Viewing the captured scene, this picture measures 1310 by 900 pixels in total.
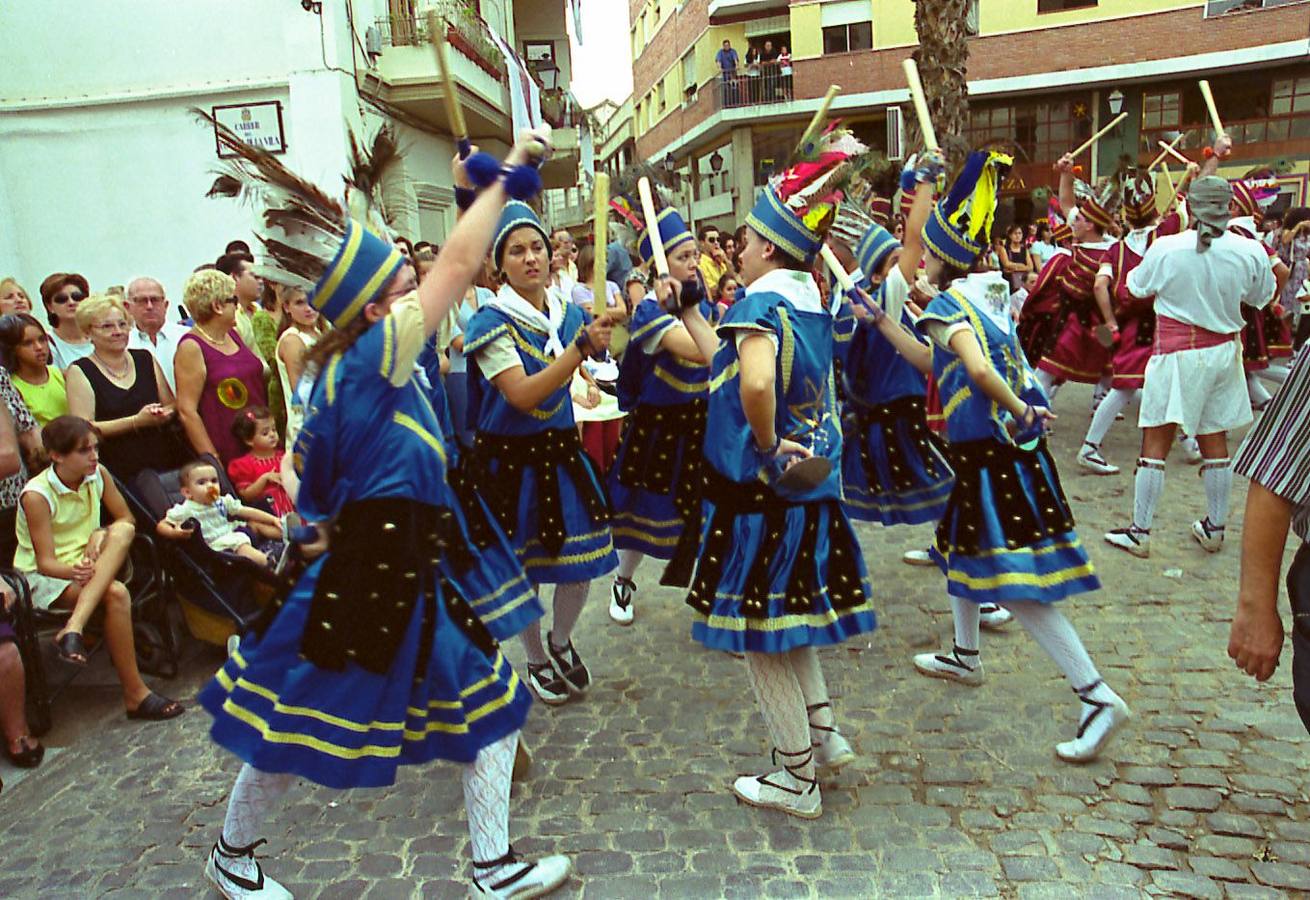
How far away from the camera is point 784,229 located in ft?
9.78

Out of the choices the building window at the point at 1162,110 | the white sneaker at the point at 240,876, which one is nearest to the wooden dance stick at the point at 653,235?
the white sneaker at the point at 240,876

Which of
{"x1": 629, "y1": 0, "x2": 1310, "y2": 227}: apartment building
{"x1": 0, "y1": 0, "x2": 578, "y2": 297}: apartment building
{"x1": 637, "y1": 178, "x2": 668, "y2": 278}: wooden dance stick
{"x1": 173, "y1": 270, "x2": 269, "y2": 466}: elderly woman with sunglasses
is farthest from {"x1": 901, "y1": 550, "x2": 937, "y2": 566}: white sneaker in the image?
{"x1": 629, "y1": 0, "x2": 1310, "y2": 227}: apartment building

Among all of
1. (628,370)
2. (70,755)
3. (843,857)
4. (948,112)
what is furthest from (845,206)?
(948,112)

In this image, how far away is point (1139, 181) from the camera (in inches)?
323

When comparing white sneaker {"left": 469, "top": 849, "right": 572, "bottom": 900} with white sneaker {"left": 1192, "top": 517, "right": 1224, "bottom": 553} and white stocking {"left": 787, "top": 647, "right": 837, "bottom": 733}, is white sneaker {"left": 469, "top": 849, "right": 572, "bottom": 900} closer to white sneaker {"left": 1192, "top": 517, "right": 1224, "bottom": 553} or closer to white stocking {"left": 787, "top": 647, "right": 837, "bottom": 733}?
white stocking {"left": 787, "top": 647, "right": 837, "bottom": 733}

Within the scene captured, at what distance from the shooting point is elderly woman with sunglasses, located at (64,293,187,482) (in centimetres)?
463

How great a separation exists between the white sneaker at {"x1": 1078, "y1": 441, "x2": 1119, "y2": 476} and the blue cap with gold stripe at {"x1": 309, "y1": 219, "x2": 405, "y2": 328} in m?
6.41

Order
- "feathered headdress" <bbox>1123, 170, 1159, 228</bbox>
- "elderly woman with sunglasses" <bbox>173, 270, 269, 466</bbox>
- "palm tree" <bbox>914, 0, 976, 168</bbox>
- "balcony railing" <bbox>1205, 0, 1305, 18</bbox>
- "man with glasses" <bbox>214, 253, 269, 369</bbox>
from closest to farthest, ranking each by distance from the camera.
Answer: "elderly woman with sunglasses" <bbox>173, 270, 269, 466</bbox>
"man with glasses" <bbox>214, 253, 269, 369</bbox>
"feathered headdress" <bbox>1123, 170, 1159, 228</bbox>
"palm tree" <bbox>914, 0, 976, 168</bbox>
"balcony railing" <bbox>1205, 0, 1305, 18</bbox>

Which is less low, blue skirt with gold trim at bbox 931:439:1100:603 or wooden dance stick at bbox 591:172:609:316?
wooden dance stick at bbox 591:172:609:316

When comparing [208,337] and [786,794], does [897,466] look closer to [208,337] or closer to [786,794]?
[786,794]

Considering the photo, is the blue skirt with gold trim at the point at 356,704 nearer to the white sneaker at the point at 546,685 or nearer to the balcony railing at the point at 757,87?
the white sneaker at the point at 546,685

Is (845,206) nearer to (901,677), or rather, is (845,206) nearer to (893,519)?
(893,519)

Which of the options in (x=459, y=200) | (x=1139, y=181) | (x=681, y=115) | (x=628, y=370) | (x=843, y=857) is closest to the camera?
(x=843, y=857)

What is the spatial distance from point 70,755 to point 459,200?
2.83 meters
